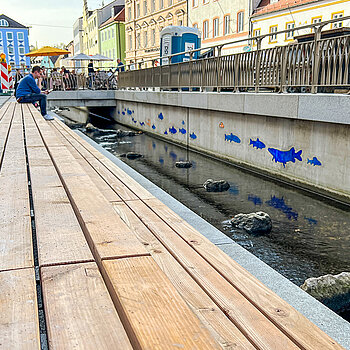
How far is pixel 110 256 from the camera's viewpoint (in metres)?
1.90

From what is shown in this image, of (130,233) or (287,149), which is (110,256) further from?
(287,149)

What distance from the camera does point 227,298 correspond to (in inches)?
68.5

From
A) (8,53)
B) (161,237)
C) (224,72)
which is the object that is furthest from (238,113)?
(8,53)

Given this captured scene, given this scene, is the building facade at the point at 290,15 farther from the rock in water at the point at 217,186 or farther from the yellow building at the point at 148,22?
the rock in water at the point at 217,186

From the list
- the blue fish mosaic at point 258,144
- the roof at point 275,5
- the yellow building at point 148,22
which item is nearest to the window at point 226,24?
the roof at point 275,5

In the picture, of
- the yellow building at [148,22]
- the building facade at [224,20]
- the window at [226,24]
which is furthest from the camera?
the yellow building at [148,22]

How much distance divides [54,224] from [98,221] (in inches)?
9.5

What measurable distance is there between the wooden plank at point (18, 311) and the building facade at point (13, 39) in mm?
90134

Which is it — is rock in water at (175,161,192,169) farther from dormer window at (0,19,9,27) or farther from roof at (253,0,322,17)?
dormer window at (0,19,9,27)

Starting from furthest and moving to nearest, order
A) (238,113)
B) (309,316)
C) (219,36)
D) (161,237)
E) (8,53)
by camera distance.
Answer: (8,53), (219,36), (238,113), (161,237), (309,316)

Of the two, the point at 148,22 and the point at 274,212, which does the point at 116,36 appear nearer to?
the point at 148,22

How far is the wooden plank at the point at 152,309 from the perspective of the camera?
132 centimetres

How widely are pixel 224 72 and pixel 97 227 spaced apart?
898 cm

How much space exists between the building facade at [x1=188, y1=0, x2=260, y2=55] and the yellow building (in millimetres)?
3386
